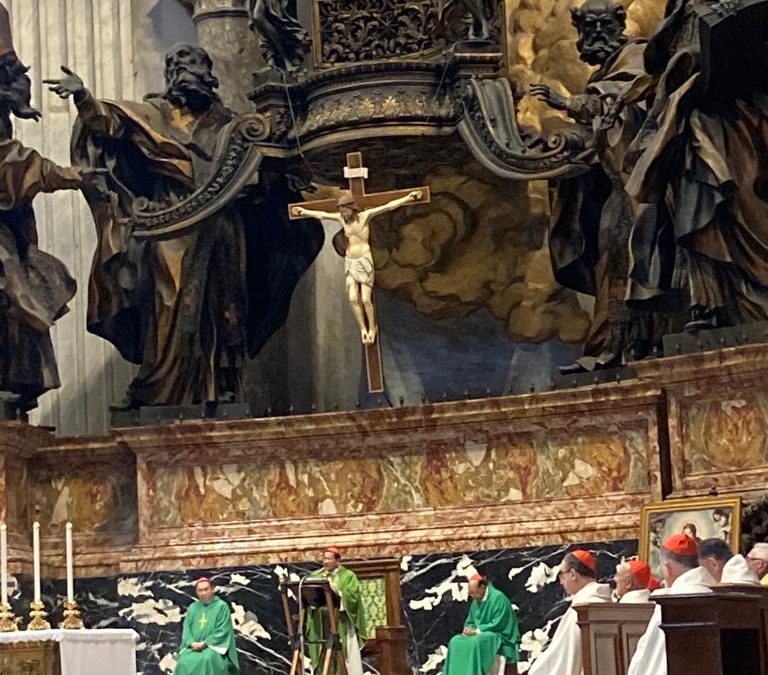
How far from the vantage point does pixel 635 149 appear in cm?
1827

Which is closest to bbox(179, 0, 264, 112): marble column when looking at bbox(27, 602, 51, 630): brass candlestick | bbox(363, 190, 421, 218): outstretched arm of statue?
A: bbox(363, 190, 421, 218): outstretched arm of statue

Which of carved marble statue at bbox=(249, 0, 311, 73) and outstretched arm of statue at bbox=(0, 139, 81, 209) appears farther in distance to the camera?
carved marble statue at bbox=(249, 0, 311, 73)

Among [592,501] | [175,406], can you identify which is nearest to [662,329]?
[592,501]

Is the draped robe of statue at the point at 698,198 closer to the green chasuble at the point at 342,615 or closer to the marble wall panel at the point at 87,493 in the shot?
the green chasuble at the point at 342,615

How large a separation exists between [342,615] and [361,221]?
156 inches

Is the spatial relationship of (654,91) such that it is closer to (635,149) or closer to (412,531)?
(635,149)

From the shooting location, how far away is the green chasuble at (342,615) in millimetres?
16906

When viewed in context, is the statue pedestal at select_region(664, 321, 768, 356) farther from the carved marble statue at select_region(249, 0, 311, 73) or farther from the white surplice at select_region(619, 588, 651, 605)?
the carved marble statue at select_region(249, 0, 311, 73)

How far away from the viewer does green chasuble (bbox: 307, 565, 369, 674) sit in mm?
16906

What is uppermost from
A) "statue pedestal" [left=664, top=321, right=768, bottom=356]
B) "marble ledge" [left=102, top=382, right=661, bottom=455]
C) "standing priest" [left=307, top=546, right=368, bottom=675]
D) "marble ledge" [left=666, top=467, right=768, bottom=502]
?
"statue pedestal" [left=664, top=321, right=768, bottom=356]

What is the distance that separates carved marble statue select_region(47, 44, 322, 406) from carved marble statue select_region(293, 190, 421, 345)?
2.88ft

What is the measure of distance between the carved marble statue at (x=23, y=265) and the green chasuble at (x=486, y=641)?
4736mm

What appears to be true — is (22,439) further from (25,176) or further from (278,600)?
(278,600)

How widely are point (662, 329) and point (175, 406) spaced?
4.13 metres
